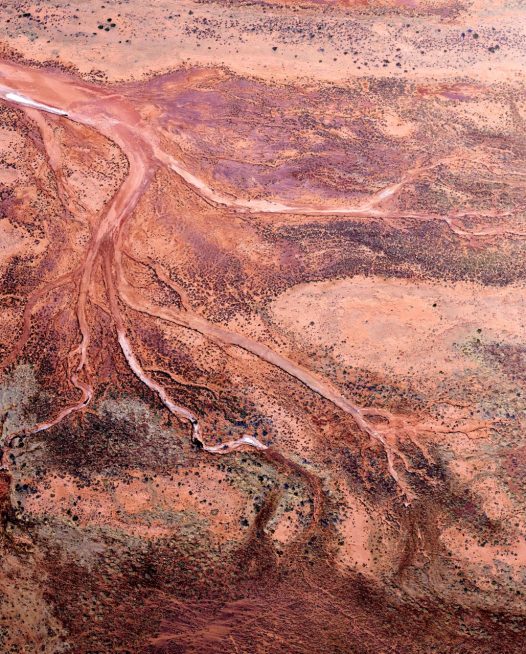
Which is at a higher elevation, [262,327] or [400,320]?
[262,327]

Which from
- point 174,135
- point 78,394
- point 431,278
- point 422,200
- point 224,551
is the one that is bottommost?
point 224,551

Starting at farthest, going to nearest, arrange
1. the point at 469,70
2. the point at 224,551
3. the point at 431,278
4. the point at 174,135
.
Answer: the point at 469,70 < the point at 174,135 < the point at 431,278 < the point at 224,551

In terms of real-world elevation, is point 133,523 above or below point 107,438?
below

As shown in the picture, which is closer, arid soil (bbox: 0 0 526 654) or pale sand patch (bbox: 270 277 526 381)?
arid soil (bbox: 0 0 526 654)

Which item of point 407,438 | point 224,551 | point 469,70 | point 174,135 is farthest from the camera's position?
A: point 469,70

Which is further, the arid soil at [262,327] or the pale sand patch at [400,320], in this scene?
the pale sand patch at [400,320]

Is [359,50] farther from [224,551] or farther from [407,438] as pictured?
[224,551]

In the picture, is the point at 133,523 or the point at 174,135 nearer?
the point at 133,523

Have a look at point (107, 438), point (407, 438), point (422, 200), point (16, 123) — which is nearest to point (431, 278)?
point (422, 200)
